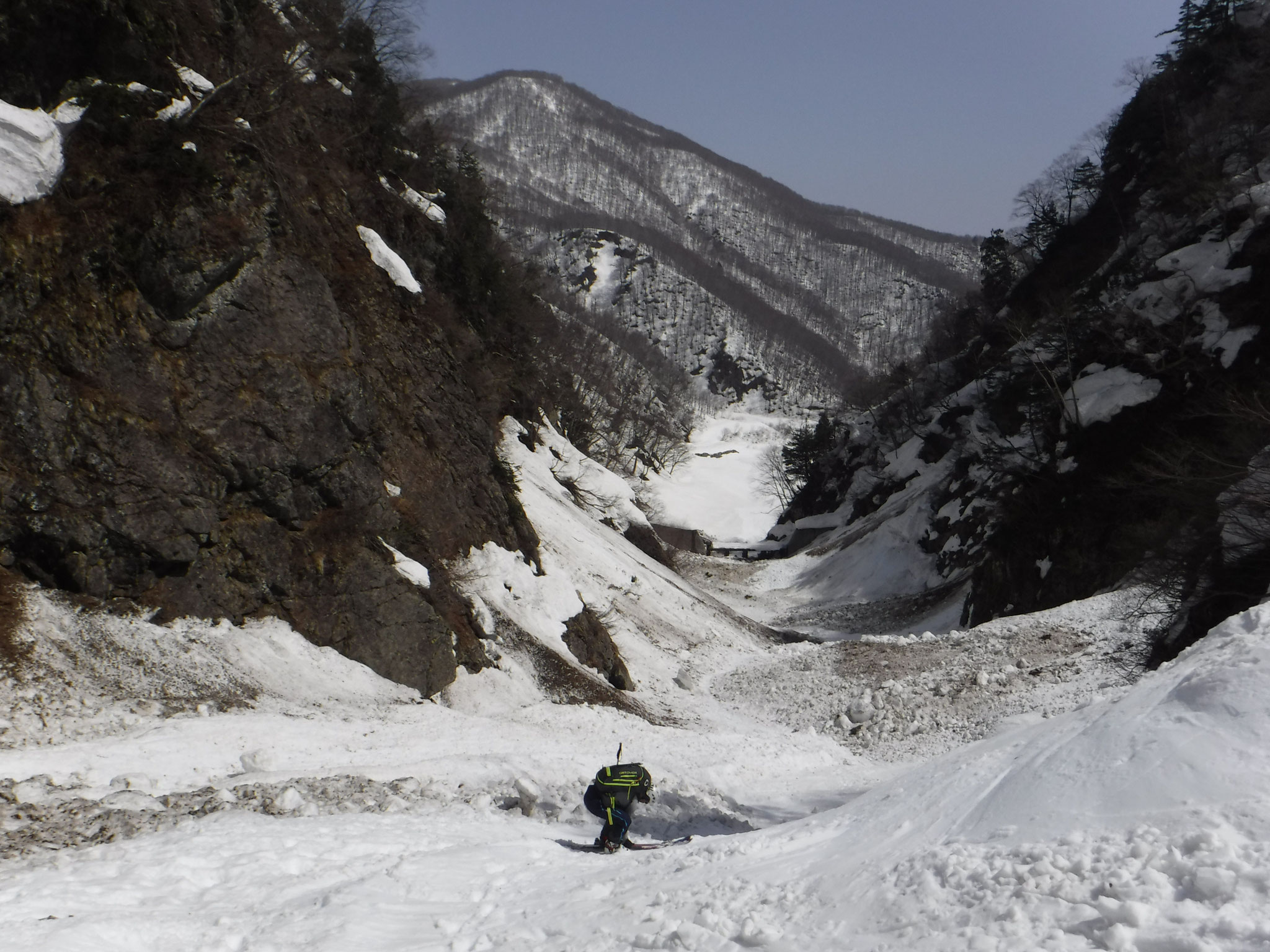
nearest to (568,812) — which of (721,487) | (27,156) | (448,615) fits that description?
(448,615)

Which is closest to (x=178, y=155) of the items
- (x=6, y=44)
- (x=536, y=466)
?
(x=6, y=44)

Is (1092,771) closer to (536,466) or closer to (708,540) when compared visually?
(536,466)

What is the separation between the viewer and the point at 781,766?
14.0m

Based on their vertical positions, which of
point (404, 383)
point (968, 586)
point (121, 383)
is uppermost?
point (968, 586)

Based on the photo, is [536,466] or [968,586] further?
[968,586]

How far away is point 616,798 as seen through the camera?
818 centimetres

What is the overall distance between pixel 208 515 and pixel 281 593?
1.67 m

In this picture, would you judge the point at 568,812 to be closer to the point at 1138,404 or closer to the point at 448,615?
the point at 448,615

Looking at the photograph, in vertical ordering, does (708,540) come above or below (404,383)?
above

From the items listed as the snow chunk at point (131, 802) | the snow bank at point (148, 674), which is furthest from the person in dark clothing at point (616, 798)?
the snow bank at point (148, 674)

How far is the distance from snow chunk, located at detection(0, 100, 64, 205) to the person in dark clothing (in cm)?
1199

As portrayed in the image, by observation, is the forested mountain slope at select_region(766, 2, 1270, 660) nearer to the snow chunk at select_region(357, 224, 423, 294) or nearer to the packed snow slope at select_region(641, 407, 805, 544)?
the snow chunk at select_region(357, 224, 423, 294)

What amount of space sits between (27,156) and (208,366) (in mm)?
3884

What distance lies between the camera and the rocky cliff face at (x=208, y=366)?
11375 mm
